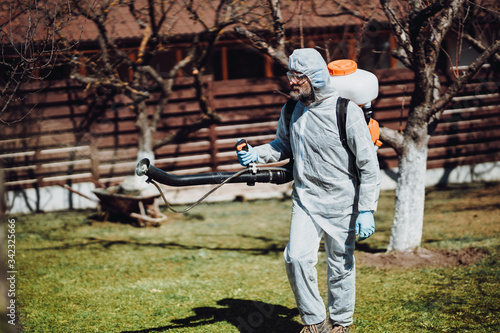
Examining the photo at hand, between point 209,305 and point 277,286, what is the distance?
796 millimetres

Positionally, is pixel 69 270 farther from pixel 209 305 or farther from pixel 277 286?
pixel 277 286

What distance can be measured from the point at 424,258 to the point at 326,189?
104 inches

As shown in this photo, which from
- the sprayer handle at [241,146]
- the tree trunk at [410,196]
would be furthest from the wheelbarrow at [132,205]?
the sprayer handle at [241,146]

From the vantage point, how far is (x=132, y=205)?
302 inches

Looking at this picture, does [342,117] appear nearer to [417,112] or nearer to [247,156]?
[247,156]

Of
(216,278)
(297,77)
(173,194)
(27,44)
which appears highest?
(27,44)

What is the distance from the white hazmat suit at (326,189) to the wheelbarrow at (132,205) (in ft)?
13.9

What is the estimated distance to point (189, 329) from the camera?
419 centimetres

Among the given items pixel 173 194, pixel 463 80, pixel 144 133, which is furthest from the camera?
pixel 173 194

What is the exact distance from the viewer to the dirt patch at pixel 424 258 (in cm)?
559

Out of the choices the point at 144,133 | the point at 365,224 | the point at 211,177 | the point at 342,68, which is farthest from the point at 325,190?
the point at 144,133

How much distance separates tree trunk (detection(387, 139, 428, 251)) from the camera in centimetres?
577

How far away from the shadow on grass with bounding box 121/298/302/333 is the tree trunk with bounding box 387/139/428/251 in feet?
6.11

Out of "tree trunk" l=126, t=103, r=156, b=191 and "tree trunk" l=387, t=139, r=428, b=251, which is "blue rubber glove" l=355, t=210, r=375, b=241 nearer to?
"tree trunk" l=387, t=139, r=428, b=251
